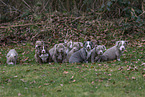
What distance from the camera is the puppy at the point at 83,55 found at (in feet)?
37.0

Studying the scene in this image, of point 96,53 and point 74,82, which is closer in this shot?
point 74,82

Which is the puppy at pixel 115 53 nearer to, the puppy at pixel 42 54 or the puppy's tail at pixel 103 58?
the puppy's tail at pixel 103 58

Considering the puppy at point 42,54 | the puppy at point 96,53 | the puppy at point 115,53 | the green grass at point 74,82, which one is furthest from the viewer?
the puppy at point 115,53

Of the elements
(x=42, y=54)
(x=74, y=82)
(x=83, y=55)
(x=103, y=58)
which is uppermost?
(x=42, y=54)

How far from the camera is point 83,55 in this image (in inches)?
450

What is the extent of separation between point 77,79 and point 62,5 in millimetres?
16148

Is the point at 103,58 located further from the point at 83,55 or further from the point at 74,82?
the point at 74,82

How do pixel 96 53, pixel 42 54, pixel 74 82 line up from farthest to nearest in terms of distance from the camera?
pixel 42 54
pixel 96 53
pixel 74 82

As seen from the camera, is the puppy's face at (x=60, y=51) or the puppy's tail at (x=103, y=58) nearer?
the puppy's face at (x=60, y=51)

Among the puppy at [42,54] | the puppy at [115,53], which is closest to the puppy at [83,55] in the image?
the puppy at [115,53]

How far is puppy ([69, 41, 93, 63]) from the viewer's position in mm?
11289

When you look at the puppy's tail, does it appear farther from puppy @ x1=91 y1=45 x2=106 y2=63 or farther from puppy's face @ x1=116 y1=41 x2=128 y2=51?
puppy's face @ x1=116 y1=41 x2=128 y2=51

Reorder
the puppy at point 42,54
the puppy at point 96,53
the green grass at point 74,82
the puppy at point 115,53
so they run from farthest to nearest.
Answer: the puppy at point 115,53, the puppy at point 42,54, the puppy at point 96,53, the green grass at point 74,82

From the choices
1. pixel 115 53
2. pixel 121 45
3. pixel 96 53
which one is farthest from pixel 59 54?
pixel 121 45
